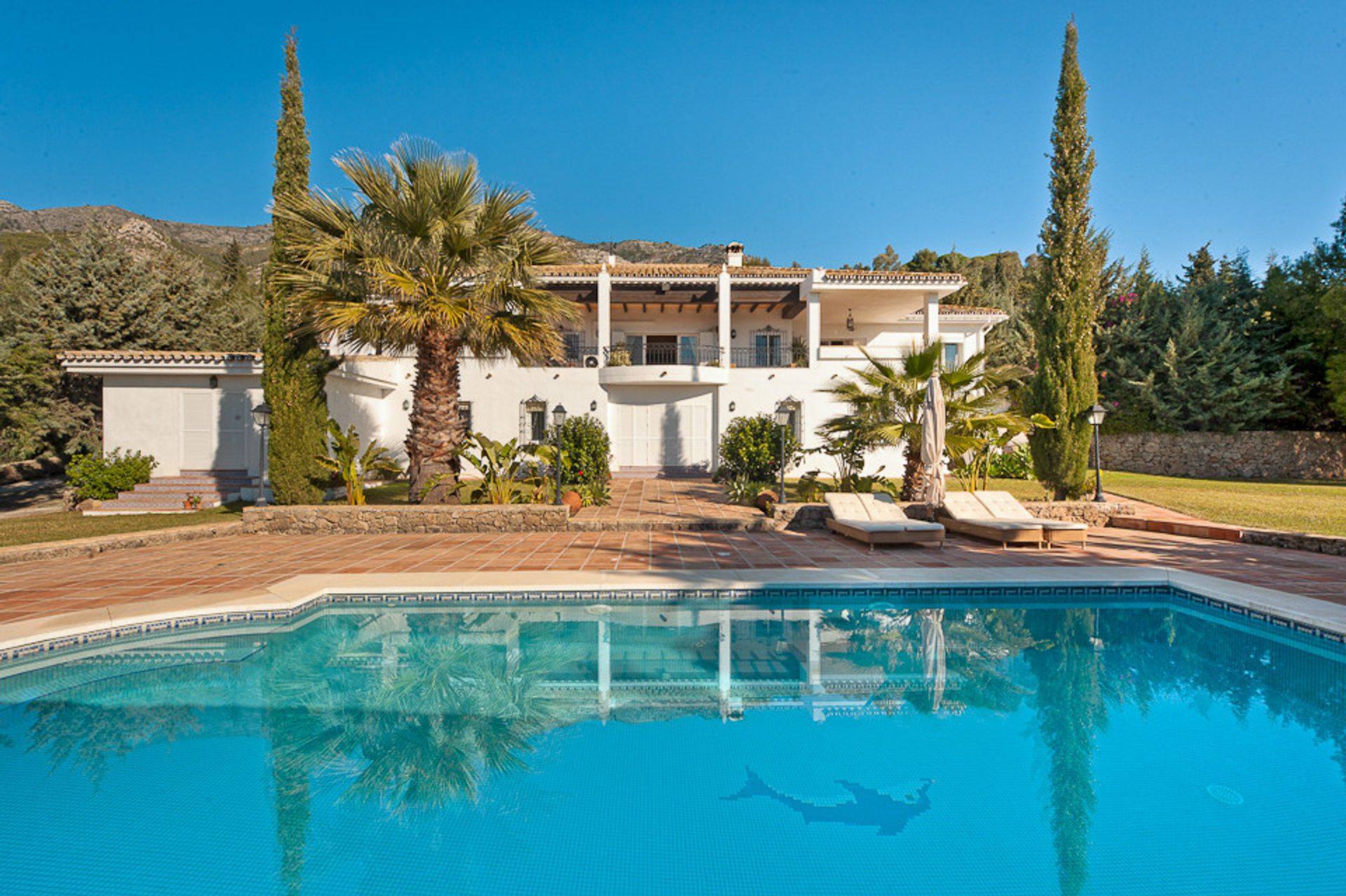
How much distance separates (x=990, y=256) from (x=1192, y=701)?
2754 inches

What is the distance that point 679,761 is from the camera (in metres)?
4.06

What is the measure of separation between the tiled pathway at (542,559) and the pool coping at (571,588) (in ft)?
1.19

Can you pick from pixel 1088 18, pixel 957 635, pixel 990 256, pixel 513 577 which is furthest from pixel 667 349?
pixel 990 256

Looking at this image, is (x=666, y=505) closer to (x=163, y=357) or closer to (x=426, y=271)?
(x=426, y=271)

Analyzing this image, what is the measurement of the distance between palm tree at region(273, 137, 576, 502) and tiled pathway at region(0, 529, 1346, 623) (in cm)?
274

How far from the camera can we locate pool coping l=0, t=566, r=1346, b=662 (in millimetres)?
5977

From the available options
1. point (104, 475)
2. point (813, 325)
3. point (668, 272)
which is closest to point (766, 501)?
point (813, 325)

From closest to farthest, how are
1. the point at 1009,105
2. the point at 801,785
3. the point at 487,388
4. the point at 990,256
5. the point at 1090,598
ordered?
the point at 801,785, the point at 1090,598, the point at 1009,105, the point at 487,388, the point at 990,256

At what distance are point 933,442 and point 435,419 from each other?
365 inches

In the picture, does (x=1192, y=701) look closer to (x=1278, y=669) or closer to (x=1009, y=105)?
(x=1278, y=669)

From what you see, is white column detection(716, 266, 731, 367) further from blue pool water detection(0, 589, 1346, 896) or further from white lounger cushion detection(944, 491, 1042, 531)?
blue pool water detection(0, 589, 1346, 896)

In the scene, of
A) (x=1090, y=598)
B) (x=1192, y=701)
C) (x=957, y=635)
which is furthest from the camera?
(x=1090, y=598)

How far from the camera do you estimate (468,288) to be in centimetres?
1213

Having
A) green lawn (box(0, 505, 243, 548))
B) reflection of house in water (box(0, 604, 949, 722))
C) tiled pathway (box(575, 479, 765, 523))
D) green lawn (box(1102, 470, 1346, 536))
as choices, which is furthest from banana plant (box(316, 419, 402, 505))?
green lawn (box(1102, 470, 1346, 536))
